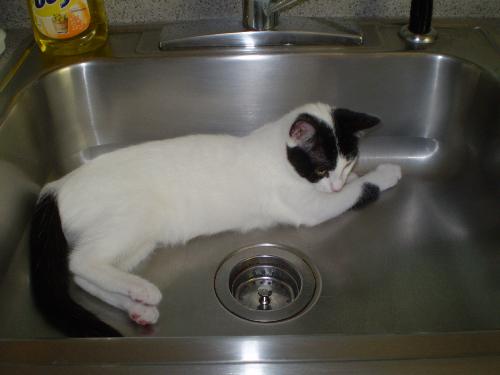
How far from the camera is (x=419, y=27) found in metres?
1.19

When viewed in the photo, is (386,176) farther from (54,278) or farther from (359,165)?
(54,278)

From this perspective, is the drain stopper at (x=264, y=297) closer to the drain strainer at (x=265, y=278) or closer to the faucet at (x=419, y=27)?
the drain strainer at (x=265, y=278)

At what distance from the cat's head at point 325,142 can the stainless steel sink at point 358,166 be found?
0.37ft

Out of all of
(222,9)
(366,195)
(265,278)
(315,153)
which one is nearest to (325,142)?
(315,153)

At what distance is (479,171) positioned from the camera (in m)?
1.17

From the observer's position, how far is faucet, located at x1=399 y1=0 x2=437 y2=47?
1.17 metres


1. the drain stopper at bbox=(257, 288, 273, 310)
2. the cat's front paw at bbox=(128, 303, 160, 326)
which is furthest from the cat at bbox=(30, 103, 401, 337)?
the drain stopper at bbox=(257, 288, 273, 310)

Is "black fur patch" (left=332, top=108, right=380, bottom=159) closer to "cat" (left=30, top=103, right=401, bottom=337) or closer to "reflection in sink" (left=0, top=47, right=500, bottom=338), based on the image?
"cat" (left=30, top=103, right=401, bottom=337)

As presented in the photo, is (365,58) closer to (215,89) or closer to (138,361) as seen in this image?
(215,89)

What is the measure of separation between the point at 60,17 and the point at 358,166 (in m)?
0.83

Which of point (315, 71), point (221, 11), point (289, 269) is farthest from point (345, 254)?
point (221, 11)

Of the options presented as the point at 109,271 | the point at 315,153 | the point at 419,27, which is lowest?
the point at 109,271

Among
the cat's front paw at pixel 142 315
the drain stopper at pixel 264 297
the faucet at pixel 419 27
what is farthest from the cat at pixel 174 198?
the faucet at pixel 419 27

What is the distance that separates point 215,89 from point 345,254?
51 cm
